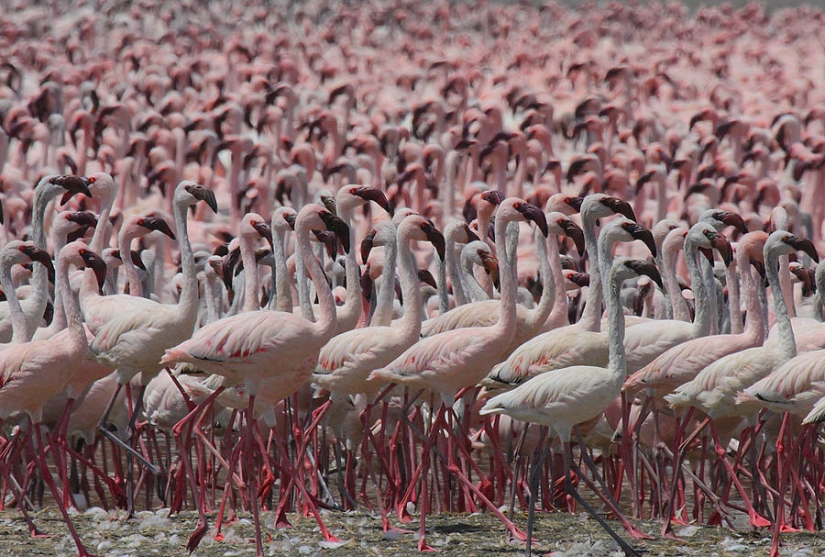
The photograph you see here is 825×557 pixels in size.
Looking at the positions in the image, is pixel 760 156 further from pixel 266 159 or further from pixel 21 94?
pixel 21 94

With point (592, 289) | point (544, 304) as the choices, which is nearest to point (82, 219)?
point (544, 304)

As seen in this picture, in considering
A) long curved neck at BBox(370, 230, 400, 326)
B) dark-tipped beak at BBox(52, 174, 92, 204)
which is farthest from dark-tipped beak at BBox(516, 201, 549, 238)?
dark-tipped beak at BBox(52, 174, 92, 204)

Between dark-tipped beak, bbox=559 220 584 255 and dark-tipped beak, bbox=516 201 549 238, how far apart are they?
0.57m

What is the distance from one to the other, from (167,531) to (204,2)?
33173mm

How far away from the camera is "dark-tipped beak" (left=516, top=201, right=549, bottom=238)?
7.84m

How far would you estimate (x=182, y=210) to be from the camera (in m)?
8.10

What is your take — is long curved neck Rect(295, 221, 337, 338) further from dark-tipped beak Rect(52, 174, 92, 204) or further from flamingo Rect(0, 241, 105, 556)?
dark-tipped beak Rect(52, 174, 92, 204)

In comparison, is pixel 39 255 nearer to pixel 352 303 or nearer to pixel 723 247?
pixel 352 303

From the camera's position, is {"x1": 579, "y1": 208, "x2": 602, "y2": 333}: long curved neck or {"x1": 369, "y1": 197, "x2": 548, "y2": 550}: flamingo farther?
{"x1": 579, "y1": 208, "x2": 602, "y2": 333}: long curved neck

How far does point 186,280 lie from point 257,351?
1039 millimetres

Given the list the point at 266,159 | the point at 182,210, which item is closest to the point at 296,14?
the point at 266,159

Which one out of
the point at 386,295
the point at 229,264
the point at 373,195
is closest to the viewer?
the point at 373,195

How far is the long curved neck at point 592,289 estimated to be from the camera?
25.8 ft

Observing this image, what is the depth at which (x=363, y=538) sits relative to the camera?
23.9ft
